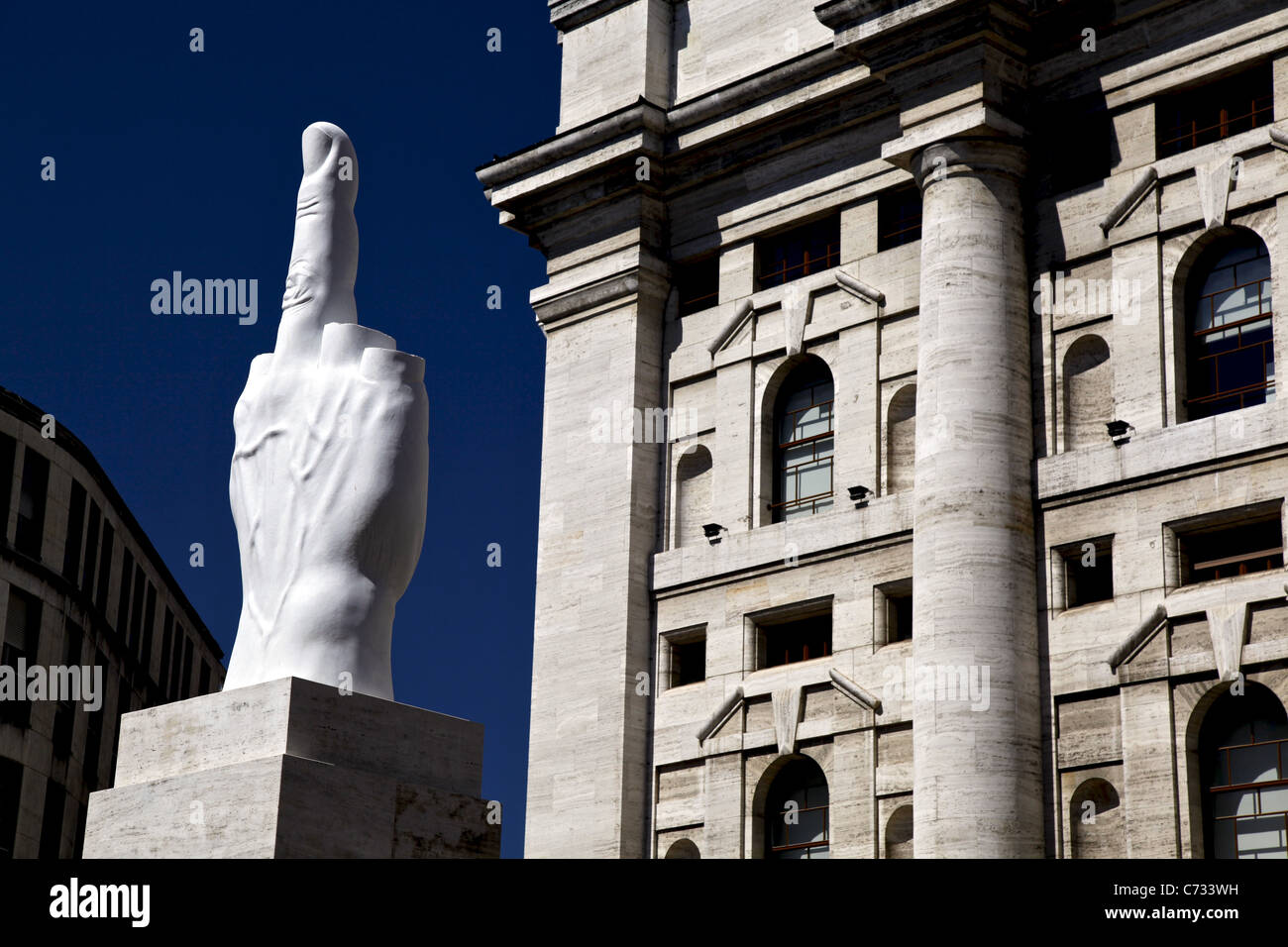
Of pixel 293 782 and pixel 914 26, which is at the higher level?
pixel 914 26

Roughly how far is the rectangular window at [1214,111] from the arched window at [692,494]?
29.9 feet

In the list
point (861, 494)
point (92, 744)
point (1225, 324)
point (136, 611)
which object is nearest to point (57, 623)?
point (92, 744)

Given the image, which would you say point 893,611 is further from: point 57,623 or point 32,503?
point 32,503

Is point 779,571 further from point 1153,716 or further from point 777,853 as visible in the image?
point 1153,716

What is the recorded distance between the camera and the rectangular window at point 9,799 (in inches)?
1973

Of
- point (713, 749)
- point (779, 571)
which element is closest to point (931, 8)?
point (779, 571)

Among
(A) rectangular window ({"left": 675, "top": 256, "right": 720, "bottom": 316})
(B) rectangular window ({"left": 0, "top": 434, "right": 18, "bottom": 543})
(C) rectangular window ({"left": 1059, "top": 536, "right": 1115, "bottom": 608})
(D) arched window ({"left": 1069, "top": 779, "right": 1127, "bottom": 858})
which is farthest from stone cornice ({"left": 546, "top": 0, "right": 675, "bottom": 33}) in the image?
(B) rectangular window ({"left": 0, "top": 434, "right": 18, "bottom": 543})

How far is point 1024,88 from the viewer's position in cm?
3166

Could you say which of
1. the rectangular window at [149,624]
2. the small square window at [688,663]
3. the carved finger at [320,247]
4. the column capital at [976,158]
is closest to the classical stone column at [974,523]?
the column capital at [976,158]

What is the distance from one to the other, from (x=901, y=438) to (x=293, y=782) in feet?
58.0

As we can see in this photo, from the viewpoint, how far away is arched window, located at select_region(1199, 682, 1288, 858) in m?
26.9

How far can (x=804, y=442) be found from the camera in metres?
33.7
